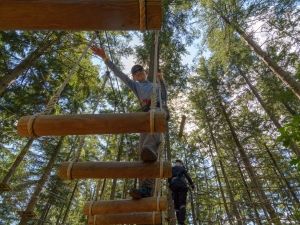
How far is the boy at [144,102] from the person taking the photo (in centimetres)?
330

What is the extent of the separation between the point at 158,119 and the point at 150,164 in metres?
0.95

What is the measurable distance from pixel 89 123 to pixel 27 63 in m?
5.88

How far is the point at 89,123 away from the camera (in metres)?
2.52

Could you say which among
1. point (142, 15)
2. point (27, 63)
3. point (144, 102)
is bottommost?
point (142, 15)

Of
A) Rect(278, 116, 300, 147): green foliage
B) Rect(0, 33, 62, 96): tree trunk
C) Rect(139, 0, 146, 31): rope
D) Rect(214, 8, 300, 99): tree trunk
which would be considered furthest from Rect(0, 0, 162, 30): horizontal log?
Rect(214, 8, 300, 99): tree trunk

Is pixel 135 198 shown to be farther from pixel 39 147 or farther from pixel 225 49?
pixel 39 147

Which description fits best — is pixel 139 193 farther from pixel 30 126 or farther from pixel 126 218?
pixel 30 126

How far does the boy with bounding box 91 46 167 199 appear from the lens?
3.30m

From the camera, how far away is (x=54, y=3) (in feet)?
5.62

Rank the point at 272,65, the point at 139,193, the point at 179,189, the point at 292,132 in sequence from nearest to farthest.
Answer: the point at 292,132
the point at 139,193
the point at 179,189
the point at 272,65

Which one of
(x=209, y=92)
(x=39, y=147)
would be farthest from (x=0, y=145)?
(x=209, y=92)

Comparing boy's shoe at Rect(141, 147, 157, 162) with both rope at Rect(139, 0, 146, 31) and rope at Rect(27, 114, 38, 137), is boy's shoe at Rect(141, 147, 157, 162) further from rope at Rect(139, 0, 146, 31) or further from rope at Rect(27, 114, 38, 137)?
rope at Rect(139, 0, 146, 31)

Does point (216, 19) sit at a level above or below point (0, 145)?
above

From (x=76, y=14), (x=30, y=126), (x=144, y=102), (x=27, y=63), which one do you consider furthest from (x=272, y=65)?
(x=76, y=14)
